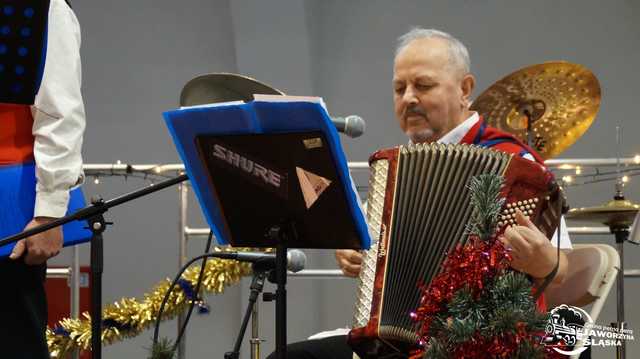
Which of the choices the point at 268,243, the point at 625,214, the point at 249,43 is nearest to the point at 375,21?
the point at 249,43

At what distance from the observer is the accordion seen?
8.55 ft

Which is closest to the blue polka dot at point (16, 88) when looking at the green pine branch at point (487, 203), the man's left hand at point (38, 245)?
the man's left hand at point (38, 245)

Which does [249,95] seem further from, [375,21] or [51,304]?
[375,21]

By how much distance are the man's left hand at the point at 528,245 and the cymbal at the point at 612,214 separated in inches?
83.2

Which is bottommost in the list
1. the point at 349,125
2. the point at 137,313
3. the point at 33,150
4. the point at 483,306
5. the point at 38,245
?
the point at 137,313

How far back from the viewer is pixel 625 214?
4602 millimetres

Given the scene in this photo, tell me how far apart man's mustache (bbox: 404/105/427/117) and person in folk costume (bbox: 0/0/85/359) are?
1.17 m

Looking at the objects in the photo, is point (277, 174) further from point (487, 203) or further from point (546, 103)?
point (546, 103)

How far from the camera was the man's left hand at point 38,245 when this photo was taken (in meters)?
2.50

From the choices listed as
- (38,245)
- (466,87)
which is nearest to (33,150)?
(38,245)

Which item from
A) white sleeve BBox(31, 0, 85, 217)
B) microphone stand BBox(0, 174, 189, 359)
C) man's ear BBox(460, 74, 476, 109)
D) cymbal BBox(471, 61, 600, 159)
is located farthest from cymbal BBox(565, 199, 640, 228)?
microphone stand BBox(0, 174, 189, 359)

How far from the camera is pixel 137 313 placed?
15.3 feet

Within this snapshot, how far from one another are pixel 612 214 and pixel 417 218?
88.6 inches

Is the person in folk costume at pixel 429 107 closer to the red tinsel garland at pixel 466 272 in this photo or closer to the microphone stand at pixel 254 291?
the microphone stand at pixel 254 291
